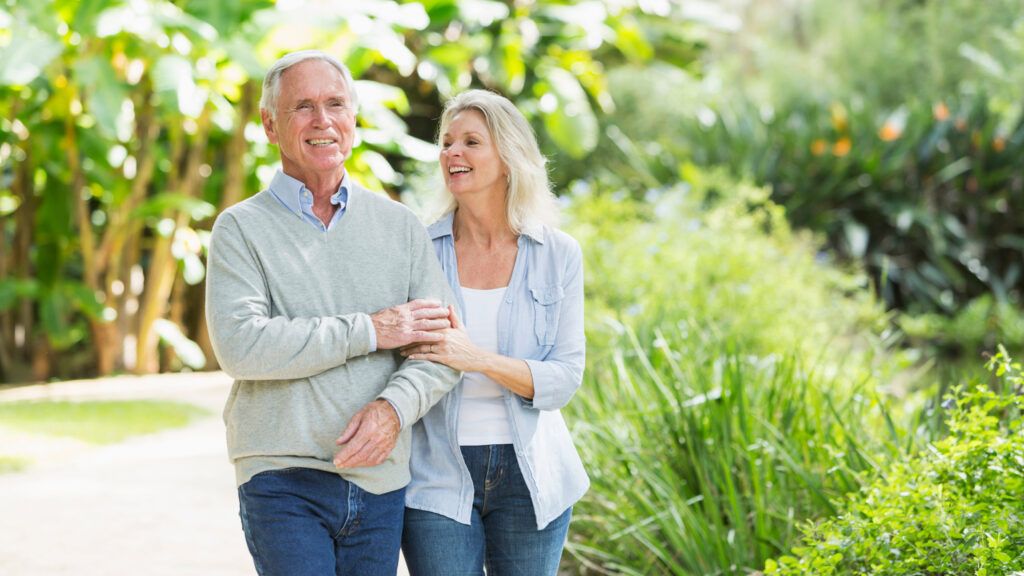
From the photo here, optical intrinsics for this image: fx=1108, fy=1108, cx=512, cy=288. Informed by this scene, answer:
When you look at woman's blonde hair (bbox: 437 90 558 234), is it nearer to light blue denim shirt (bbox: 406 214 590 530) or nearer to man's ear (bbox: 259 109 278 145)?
light blue denim shirt (bbox: 406 214 590 530)

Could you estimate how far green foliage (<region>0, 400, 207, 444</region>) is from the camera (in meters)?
5.94

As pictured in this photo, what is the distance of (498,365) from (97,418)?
470cm

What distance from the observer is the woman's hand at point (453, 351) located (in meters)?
2.19

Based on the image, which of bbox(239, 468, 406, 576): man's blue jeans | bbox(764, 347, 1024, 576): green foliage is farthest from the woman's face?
bbox(764, 347, 1024, 576): green foliage

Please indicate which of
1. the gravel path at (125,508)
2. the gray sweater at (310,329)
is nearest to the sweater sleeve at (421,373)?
the gray sweater at (310,329)

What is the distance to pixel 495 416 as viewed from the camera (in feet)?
7.75

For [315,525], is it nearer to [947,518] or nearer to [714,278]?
[947,518]

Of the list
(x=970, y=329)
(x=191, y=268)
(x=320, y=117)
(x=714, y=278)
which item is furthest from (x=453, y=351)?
(x=970, y=329)

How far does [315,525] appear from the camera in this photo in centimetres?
210

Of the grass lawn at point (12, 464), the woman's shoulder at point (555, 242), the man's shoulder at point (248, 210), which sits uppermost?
the man's shoulder at point (248, 210)

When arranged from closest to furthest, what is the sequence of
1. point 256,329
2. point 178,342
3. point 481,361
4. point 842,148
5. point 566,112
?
point 256,329 → point 481,361 → point 178,342 → point 566,112 → point 842,148

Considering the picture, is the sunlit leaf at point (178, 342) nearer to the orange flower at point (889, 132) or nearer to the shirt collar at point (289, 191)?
the shirt collar at point (289, 191)

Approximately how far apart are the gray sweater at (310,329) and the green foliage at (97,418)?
4.07 m

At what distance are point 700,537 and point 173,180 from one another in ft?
21.1
